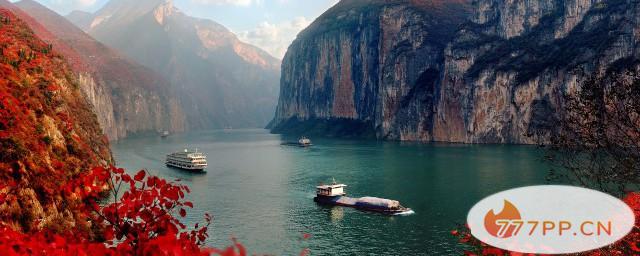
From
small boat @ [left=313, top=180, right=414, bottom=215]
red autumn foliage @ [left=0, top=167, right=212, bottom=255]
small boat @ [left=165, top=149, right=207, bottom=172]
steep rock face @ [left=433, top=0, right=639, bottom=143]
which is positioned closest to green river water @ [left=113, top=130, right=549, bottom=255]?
small boat @ [left=313, top=180, right=414, bottom=215]

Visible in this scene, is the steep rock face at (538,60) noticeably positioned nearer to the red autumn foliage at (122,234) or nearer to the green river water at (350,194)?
the green river water at (350,194)

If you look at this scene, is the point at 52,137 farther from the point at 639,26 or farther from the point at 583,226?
the point at 639,26

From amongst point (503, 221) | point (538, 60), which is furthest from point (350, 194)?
point (538, 60)

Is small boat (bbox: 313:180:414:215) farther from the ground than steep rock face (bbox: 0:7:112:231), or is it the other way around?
steep rock face (bbox: 0:7:112:231)

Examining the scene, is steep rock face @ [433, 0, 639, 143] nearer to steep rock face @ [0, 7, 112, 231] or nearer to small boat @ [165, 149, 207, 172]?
small boat @ [165, 149, 207, 172]

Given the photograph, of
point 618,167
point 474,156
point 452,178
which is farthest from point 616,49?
point 618,167

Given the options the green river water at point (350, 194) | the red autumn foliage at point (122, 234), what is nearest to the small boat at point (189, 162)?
the green river water at point (350, 194)
